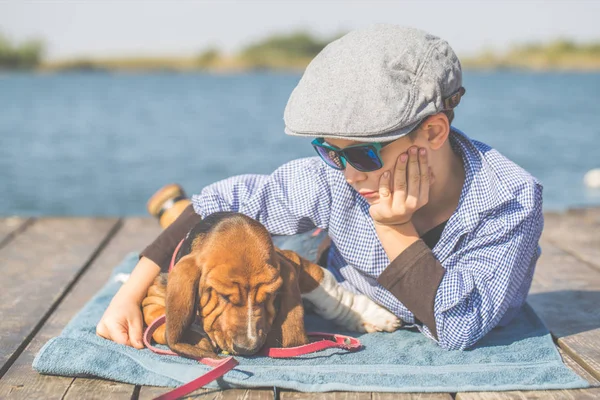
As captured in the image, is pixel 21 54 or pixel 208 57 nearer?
pixel 21 54

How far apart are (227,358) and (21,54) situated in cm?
5892

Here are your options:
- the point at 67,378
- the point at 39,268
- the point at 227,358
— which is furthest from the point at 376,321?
the point at 39,268

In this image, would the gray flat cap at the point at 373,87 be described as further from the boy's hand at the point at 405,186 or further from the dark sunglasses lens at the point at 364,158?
the boy's hand at the point at 405,186

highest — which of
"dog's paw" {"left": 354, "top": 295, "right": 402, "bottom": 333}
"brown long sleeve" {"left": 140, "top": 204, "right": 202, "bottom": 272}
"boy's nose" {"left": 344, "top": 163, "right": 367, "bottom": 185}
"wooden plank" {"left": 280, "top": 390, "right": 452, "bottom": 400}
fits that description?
"boy's nose" {"left": 344, "top": 163, "right": 367, "bottom": 185}

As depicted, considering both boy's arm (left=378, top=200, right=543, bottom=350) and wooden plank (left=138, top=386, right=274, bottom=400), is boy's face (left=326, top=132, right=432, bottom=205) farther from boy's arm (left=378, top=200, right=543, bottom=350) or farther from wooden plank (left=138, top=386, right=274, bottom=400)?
wooden plank (left=138, top=386, right=274, bottom=400)

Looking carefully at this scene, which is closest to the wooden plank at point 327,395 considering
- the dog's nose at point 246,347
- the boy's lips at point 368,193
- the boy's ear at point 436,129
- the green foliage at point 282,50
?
the dog's nose at point 246,347

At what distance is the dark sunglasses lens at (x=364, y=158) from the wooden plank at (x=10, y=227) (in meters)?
3.34

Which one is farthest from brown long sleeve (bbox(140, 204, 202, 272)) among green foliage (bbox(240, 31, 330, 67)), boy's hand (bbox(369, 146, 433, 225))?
green foliage (bbox(240, 31, 330, 67))

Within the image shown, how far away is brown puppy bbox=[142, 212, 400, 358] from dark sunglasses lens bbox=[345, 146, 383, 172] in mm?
484

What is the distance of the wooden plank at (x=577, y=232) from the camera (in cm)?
522

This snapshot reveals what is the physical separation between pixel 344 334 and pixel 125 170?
1106 centimetres

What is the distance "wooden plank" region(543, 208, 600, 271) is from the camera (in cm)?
522

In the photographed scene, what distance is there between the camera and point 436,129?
3143mm

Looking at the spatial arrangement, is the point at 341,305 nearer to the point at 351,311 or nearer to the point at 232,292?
the point at 351,311
